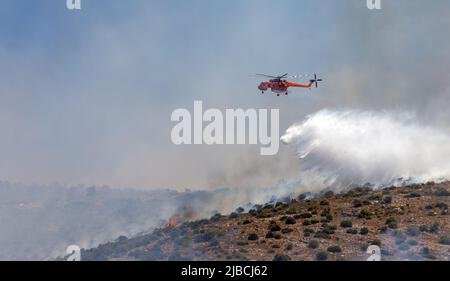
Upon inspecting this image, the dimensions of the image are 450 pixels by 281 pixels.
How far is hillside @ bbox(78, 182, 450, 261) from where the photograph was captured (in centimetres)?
5700

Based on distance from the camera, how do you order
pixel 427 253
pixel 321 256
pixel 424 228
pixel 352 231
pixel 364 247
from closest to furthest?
pixel 427 253, pixel 321 256, pixel 364 247, pixel 424 228, pixel 352 231

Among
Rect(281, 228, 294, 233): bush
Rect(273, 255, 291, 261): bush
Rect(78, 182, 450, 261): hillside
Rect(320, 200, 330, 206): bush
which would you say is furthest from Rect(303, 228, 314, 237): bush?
Rect(320, 200, 330, 206): bush

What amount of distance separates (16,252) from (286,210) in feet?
236

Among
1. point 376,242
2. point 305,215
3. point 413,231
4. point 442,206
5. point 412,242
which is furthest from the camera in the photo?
point 305,215

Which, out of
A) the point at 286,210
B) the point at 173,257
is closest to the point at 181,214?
the point at 286,210

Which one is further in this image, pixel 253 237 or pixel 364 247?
pixel 253 237

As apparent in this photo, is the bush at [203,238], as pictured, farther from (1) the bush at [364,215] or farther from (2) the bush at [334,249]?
(1) the bush at [364,215]

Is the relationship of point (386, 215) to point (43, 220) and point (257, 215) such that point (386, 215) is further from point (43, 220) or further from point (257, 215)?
point (43, 220)

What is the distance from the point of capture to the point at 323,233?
62.6 meters

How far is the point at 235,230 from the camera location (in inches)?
2677

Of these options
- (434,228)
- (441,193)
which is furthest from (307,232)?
(441,193)

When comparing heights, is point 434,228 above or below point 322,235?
above

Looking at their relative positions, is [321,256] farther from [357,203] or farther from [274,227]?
[357,203]

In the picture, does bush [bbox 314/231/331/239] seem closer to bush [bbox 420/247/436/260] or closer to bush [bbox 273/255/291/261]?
bush [bbox 273/255/291/261]
